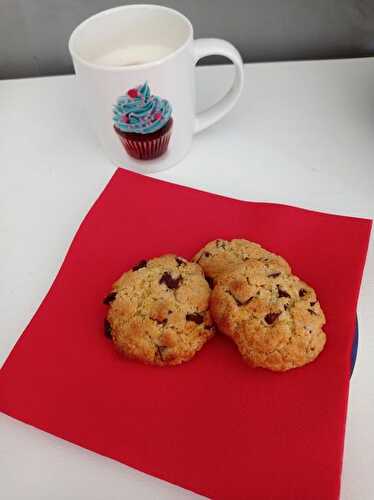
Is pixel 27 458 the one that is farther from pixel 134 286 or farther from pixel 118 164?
pixel 118 164

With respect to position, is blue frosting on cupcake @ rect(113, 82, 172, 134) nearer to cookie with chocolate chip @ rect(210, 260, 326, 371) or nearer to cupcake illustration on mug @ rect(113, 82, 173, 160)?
cupcake illustration on mug @ rect(113, 82, 173, 160)

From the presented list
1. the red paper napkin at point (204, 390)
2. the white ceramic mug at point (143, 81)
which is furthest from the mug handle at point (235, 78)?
the red paper napkin at point (204, 390)

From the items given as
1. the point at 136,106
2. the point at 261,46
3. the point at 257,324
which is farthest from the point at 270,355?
the point at 261,46

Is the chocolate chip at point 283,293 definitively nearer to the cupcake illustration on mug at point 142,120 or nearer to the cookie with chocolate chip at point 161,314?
the cookie with chocolate chip at point 161,314

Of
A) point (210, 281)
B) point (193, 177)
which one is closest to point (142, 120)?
point (193, 177)

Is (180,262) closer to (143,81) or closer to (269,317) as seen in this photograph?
(269,317)

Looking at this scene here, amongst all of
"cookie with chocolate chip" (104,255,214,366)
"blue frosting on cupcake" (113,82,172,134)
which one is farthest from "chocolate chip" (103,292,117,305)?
"blue frosting on cupcake" (113,82,172,134)
